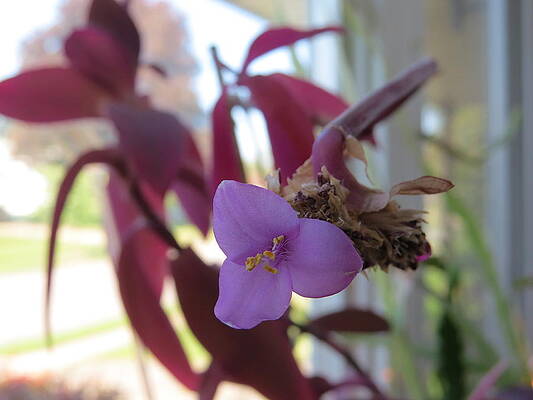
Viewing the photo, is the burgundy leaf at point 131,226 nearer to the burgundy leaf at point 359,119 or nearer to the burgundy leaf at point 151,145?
the burgundy leaf at point 151,145

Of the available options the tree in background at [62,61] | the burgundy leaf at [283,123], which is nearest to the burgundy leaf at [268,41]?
the burgundy leaf at [283,123]

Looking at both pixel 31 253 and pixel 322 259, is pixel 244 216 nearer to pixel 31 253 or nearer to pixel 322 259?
pixel 322 259

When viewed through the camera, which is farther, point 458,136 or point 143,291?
point 458,136

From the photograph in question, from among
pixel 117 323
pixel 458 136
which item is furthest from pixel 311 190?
pixel 458 136

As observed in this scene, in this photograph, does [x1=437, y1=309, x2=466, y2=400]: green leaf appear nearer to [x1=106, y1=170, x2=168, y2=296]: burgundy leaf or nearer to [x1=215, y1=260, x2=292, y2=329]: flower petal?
[x1=106, y1=170, x2=168, y2=296]: burgundy leaf

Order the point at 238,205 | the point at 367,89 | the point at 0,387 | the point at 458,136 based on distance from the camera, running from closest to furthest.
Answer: the point at 238,205 → the point at 0,387 → the point at 367,89 → the point at 458,136

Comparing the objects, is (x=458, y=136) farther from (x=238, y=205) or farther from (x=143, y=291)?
(x=238, y=205)

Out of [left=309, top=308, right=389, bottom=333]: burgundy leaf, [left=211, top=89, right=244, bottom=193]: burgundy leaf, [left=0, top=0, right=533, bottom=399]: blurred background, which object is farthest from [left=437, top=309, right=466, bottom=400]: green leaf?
[left=211, top=89, right=244, bottom=193]: burgundy leaf
